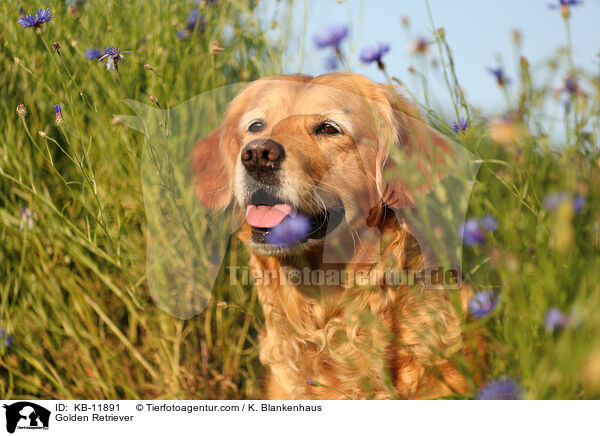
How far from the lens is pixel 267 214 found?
1790mm

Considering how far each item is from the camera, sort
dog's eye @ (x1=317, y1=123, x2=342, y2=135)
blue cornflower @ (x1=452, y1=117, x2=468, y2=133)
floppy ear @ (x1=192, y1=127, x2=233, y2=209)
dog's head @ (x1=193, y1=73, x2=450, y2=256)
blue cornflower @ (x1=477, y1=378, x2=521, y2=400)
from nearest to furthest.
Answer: blue cornflower @ (x1=477, y1=378, x2=521, y2=400) → blue cornflower @ (x1=452, y1=117, x2=468, y2=133) → dog's head @ (x1=193, y1=73, x2=450, y2=256) → dog's eye @ (x1=317, y1=123, x2=342, y2=135) → floppy ear @ (x1=192, y1=127, x2=233, y2=209)

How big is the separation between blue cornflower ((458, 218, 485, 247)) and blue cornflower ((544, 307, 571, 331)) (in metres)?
0.25

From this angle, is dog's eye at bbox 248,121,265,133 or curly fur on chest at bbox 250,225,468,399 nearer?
curly fur on chest at bbox 250,225,468,399

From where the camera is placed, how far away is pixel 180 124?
1.93 meters

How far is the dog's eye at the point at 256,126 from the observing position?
1949 millimetres

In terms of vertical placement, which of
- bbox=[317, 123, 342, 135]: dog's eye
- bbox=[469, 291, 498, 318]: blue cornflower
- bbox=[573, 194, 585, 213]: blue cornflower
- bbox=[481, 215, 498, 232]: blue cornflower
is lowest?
bbox=[469, 291, 498, 318]: blue cornflower

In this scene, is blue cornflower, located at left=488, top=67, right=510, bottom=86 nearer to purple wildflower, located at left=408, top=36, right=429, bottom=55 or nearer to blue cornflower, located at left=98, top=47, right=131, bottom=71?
purple wildflower, located at left=408, top=36, right=429, bottom=55

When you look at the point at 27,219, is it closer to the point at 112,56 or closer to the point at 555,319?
the point at 112,56

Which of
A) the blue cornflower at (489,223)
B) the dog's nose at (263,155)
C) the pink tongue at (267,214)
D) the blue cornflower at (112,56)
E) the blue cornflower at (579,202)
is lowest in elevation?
the blue cornflower at (489,223)

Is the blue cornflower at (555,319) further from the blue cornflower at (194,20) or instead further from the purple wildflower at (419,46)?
the blue cornflower at (194,20)

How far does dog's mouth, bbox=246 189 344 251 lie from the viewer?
1766 millimetres

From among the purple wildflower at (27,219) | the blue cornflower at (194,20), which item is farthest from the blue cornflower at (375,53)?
the purple wildflower at (27,219)
